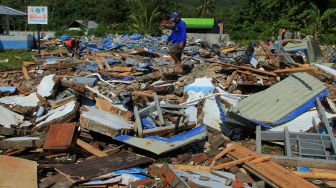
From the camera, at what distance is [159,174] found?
5.23 meters

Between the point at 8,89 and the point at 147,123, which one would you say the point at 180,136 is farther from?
the point at 8,89

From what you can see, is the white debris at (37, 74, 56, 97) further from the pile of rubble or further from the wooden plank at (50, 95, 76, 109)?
the wooden plank at (50, 95, 76, 109)

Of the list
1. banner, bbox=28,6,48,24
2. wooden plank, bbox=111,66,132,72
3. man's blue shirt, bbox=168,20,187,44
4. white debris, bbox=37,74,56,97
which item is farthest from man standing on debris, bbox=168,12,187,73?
banner, bbox=28,6,48,24

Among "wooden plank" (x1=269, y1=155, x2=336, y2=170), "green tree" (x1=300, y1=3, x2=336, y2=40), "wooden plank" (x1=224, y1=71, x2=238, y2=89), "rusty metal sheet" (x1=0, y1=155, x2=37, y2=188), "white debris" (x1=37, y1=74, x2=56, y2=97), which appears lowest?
"rusty metal sheet" (x1=0, y1=155, x2=37, y2=188)

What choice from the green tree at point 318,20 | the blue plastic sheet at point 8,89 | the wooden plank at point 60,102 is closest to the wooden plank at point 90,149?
the wooden plank at point 60,102

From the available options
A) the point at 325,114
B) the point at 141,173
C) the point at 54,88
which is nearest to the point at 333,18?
the point at 325,114

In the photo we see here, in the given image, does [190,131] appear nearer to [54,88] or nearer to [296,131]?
[296,131]

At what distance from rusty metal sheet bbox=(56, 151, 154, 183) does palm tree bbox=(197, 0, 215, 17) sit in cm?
5660

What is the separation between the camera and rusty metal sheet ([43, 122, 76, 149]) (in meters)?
5.66

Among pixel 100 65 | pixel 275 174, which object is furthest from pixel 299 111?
pixel 100 65

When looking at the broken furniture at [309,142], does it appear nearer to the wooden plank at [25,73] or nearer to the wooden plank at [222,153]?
the wooden plank at [222,153]

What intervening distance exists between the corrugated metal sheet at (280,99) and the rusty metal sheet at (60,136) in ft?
9.76

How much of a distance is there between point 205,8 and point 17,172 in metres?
58.2

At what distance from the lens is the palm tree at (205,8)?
59.8 meters
